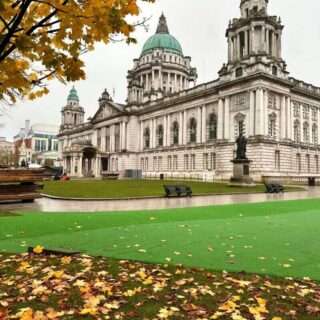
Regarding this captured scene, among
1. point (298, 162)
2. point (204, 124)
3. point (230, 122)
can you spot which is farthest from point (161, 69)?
point (298, 162)

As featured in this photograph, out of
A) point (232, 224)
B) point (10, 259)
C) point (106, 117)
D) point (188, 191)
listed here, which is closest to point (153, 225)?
point (232, 224)

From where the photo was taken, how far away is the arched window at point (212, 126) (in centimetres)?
5884

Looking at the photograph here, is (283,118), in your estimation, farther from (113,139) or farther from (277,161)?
(113,139)

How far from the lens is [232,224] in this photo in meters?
10.4

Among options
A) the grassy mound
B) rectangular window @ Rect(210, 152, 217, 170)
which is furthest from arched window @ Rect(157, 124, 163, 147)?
the grassy mound

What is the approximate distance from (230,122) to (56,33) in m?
50.9

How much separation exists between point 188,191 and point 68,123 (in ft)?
326

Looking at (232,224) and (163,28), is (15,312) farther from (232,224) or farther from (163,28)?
(163,28)

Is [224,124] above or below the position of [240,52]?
below

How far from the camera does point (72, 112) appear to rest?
116625 millimetres

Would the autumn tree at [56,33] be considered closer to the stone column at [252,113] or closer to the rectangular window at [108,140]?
the stone column at [252,113]

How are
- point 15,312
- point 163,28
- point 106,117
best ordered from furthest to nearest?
point 163,28
point 106,117
point 15,312

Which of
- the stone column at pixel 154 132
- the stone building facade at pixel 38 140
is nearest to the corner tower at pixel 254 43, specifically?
the stone column at pixel 154 132

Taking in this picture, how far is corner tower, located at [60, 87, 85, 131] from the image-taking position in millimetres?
116000
